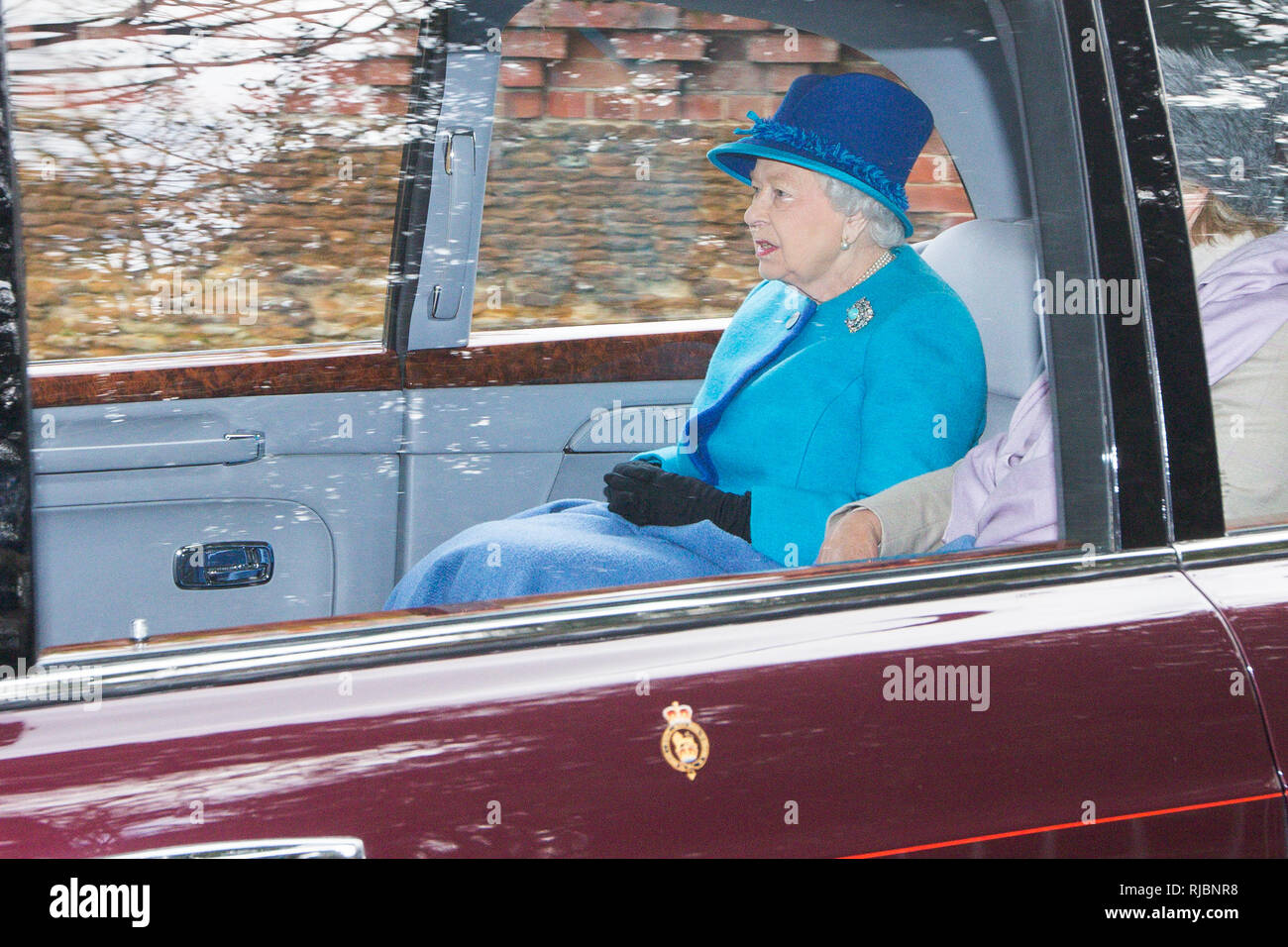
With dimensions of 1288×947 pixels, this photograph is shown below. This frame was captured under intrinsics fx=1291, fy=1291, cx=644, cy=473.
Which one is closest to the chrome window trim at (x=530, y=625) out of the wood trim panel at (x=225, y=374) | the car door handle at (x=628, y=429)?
the wood trim panel at (x=225, y=374)

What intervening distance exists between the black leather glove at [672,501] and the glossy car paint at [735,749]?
944 millimetres

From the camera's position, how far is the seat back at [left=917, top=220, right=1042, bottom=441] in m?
2.11

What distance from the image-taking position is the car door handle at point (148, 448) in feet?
7.33

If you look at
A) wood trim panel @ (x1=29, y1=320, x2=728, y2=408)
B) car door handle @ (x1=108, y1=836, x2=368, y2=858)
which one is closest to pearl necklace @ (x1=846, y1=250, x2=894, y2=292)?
wood trim panel @ (x1=29, y1=320, x2=728, y2=408)

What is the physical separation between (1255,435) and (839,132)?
1.04 metres

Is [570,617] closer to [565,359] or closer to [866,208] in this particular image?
[866,208]

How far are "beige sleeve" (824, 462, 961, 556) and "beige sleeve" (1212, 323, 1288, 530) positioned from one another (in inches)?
15.9

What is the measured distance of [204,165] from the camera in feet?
6.62

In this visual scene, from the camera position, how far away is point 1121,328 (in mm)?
1312

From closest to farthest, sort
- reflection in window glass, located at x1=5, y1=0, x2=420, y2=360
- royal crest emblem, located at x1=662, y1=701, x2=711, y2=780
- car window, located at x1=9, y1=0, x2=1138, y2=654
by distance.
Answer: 1. royal crest emblem, located at x1=662, y1=701, x2=711, y2=780
2. reflection in window glass, located at x1=5, y1=0, x2=420, y2=360
3. car window, located at x1=9, y1=0, x2=1138, y2=654

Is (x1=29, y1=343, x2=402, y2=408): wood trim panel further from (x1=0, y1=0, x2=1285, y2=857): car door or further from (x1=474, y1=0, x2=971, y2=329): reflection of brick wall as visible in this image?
(x1=0, y1=0, x2=1285, y2=857): car door
